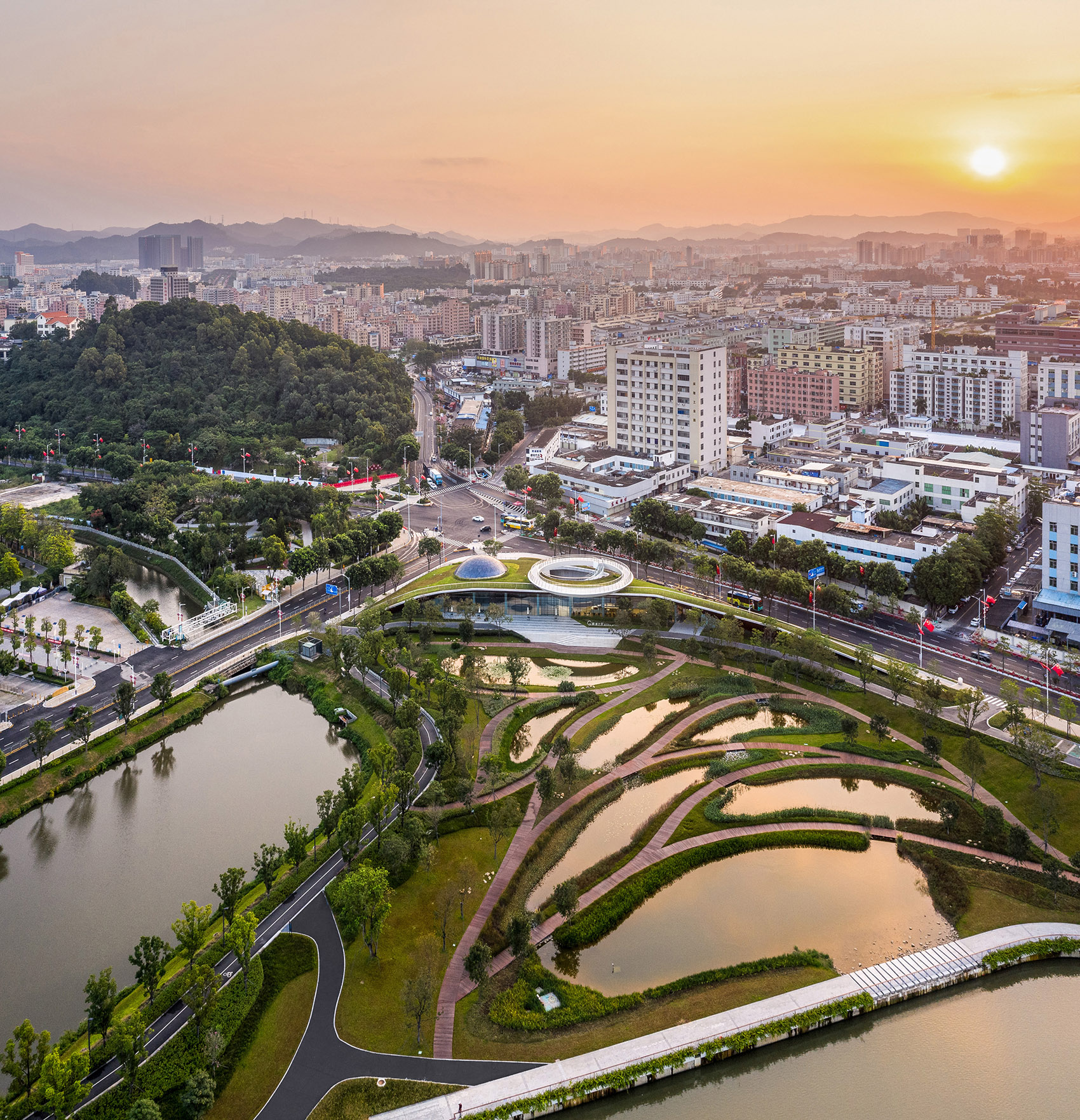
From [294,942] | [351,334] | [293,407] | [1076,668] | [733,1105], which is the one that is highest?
[351,334]

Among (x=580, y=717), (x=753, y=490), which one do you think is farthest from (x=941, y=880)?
(x=753, y=490)

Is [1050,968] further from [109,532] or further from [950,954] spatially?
[109,532]

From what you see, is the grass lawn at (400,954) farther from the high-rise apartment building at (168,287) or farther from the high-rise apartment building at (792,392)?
the high-rise apartment building at (168,287)

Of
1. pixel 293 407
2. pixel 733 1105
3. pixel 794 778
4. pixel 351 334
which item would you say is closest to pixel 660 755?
pixel 794 778

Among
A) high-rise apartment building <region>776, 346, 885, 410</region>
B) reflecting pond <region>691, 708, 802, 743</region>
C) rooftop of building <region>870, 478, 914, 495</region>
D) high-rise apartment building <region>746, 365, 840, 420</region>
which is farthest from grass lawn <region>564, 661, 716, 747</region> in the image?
high-rise apartment building <region>776, 346, 885, 410</region>

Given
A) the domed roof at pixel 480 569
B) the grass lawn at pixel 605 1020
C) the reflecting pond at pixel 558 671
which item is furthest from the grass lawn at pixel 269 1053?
the domed roof at pixel 480 569

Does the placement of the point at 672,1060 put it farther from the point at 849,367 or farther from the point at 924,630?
the point at 849,367
